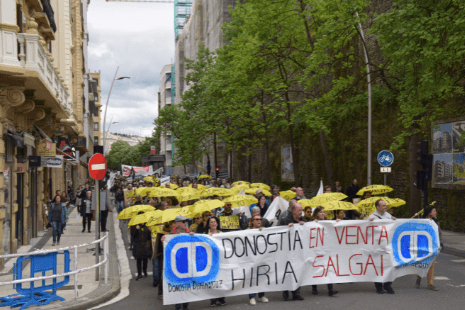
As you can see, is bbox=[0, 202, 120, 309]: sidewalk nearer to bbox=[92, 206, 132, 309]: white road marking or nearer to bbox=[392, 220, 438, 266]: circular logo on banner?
bbox=[92, 206, 132, 309]: white road marking

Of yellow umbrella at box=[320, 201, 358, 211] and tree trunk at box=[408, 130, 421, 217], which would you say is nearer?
yellow umbrella at box=[320, 201, 358, 211]

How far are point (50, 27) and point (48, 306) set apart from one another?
1541 centimetres

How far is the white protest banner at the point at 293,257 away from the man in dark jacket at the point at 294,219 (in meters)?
0.14

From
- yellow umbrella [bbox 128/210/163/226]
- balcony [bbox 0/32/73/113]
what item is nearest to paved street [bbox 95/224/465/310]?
yellow umbrella [bbox 128/210/163/226]

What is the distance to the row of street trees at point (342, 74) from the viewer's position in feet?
50.1

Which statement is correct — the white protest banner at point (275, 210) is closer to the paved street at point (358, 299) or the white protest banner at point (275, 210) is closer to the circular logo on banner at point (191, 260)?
the paved street at point (358, 299)

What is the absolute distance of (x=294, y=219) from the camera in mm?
9141

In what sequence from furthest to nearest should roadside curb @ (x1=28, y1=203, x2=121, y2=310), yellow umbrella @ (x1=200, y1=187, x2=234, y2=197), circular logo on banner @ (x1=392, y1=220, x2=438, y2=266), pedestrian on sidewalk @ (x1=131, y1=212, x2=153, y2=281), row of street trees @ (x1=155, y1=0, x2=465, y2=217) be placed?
yellow umbrella @ (x1=200, y1=187, x2=234, y2=197) < row of street trees @ (x1=155, y1=0, x2=465, y2=217) < pedestrian on sidewalk @ (x1=131, y1=212, x2=153, y2=281) < circular logo on banner @ (x1=392, y1=220, x2=438, y2=266) < roadside curb @ (x1=28, y1=203, x2=121, y2=310)

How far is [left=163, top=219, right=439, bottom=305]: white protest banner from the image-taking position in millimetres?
8367

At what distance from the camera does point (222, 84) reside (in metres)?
35.0

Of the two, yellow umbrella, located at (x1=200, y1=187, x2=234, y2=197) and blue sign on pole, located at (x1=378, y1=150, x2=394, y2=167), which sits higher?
blue sign on pole, located at (x1=378, y1=150, x2=394, y2=167)

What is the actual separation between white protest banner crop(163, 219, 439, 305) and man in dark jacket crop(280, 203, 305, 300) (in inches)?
5.4

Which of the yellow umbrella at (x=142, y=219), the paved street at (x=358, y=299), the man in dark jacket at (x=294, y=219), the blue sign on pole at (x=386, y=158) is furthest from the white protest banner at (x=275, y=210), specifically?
the blue sign on pole at (x=386, y=158)

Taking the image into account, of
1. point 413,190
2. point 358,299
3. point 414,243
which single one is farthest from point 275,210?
point 413,190
